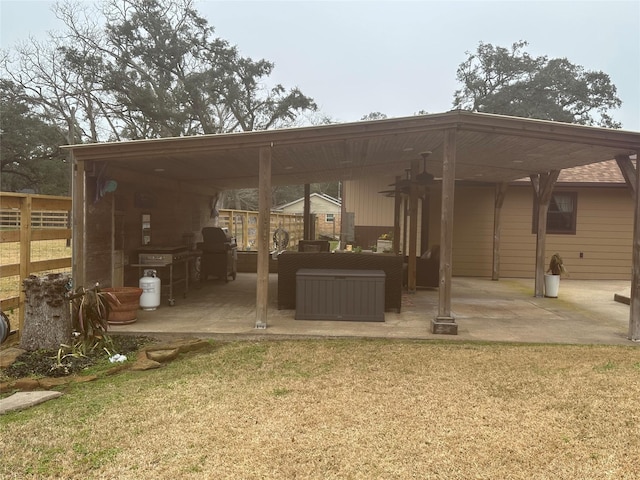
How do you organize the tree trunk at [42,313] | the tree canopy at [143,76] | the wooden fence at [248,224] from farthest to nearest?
the tree canopy at [143,76] → the wooden fence at [248,224] → the tree trunk at [42,313]

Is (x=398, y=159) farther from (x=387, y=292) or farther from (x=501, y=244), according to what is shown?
(x=501, y=244)

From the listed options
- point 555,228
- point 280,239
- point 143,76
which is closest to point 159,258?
point 280,239

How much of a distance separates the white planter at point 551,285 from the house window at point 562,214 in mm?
3188

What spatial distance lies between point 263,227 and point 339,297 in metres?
1.39

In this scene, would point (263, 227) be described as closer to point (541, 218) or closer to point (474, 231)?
point (541, 218)

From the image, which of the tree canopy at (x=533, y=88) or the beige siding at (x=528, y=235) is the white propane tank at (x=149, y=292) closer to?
the beige siding at (x=528, y=235)

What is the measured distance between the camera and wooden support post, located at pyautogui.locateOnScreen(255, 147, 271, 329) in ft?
18.3

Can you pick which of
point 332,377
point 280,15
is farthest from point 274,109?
point 332,377

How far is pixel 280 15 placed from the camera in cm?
2438

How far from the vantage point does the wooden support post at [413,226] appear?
848cm

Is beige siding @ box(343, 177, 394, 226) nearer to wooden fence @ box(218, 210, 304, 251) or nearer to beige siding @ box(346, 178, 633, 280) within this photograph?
beige siding @ box(346, 178, 633, 280)

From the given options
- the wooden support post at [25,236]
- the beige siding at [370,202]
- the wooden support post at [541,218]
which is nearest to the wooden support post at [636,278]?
the wooden support post at [541,218]

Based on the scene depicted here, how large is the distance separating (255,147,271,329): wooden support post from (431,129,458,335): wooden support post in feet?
6.67

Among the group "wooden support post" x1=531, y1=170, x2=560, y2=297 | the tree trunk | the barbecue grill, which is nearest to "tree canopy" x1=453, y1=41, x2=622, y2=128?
"wooden support post" x1=531, y1=170, x2=560, y2=297
